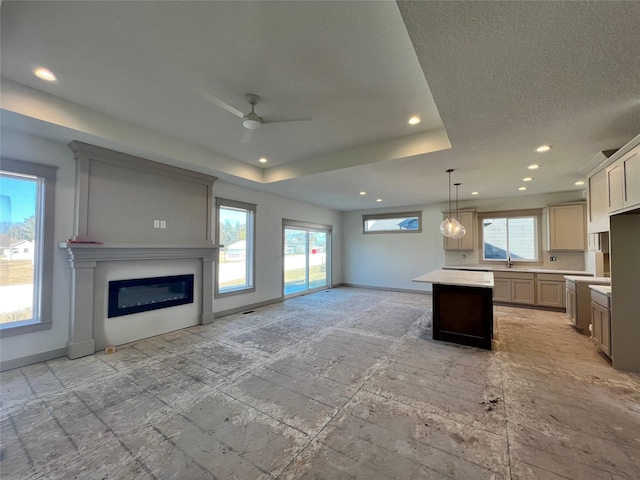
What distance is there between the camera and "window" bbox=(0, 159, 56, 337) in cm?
299

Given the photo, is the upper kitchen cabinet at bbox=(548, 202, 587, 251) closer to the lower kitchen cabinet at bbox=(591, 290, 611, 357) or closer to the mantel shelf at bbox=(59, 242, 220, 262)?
the lower kitchen cabinet at bbox=(591, 290, 611, 357)

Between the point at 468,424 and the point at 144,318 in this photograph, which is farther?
the point at 144,318

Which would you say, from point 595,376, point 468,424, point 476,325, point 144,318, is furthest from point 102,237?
point 595,376

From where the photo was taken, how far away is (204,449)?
71.0 inches

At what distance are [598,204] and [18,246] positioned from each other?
746 centimetres

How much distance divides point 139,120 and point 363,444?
416 centimetres

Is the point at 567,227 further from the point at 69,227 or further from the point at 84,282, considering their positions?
the point at 69,227

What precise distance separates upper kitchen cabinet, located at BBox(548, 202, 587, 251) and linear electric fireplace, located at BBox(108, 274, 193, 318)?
25.4ft

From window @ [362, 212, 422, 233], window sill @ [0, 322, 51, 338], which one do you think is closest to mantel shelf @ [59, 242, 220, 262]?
window sill @ [0, 322, 51, 338]

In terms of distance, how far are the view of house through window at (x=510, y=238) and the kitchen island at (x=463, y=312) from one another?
3.63 meters

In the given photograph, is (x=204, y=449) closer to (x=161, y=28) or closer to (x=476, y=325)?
(x=161, y=28)

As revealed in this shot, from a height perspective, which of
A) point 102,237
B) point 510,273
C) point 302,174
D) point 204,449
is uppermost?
point 302,174

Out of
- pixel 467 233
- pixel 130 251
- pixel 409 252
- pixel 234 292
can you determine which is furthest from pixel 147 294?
pixel 467 233

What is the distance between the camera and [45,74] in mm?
2381
